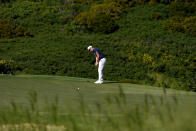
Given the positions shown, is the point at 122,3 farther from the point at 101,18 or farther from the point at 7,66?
the point at 7,66

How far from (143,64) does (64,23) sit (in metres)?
16.0

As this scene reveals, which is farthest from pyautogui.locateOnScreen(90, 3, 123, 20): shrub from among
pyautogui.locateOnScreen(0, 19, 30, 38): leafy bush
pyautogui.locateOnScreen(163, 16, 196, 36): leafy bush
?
pyautogui.locateOnScreen(0, 19, 30, 38): leafy bush

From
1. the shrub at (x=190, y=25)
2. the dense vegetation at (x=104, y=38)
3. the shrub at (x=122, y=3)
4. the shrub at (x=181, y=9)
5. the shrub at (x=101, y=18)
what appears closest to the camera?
the dense vegetation at (x=104, y=38)

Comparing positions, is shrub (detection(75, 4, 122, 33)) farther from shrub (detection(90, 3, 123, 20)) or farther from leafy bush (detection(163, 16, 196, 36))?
leafy bush (detection(163, 16, 196, 36))

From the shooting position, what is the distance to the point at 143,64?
34.2 metres

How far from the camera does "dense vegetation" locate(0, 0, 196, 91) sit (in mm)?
32906

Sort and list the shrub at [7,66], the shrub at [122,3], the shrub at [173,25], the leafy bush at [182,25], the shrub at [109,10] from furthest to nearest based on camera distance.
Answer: the shrub at [122,3] < the shrub at [109,10] < the shrub at [173,25] < the leafy bush at [182,25] < the shrub at [7,66]

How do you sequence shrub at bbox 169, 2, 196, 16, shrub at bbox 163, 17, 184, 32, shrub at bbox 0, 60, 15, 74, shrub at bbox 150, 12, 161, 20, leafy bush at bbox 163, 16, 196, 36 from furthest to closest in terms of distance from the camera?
1. shrub at bbox 150, 12, 161, 20
2. shrub at bbox 169, 2, 196, 16
3. shrub at bbox 163, 17, 184, 32
4. leafy bush at bbox 163, 16, 196, 36
5. shrub at bbox 0, 60, 15, 74

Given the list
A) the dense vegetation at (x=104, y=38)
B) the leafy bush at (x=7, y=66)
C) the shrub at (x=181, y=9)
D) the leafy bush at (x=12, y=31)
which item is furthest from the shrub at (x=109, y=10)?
the leafy bush at (x=7, y=66)

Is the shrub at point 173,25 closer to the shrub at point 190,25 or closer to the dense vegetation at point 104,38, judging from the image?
the dense vegetation at point 104,38

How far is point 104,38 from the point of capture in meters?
41.9

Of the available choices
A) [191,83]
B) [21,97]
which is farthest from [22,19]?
[21,97]

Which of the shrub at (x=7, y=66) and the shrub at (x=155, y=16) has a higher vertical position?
the shrub at (x=155, y=16)

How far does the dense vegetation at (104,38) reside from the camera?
32906 mm
